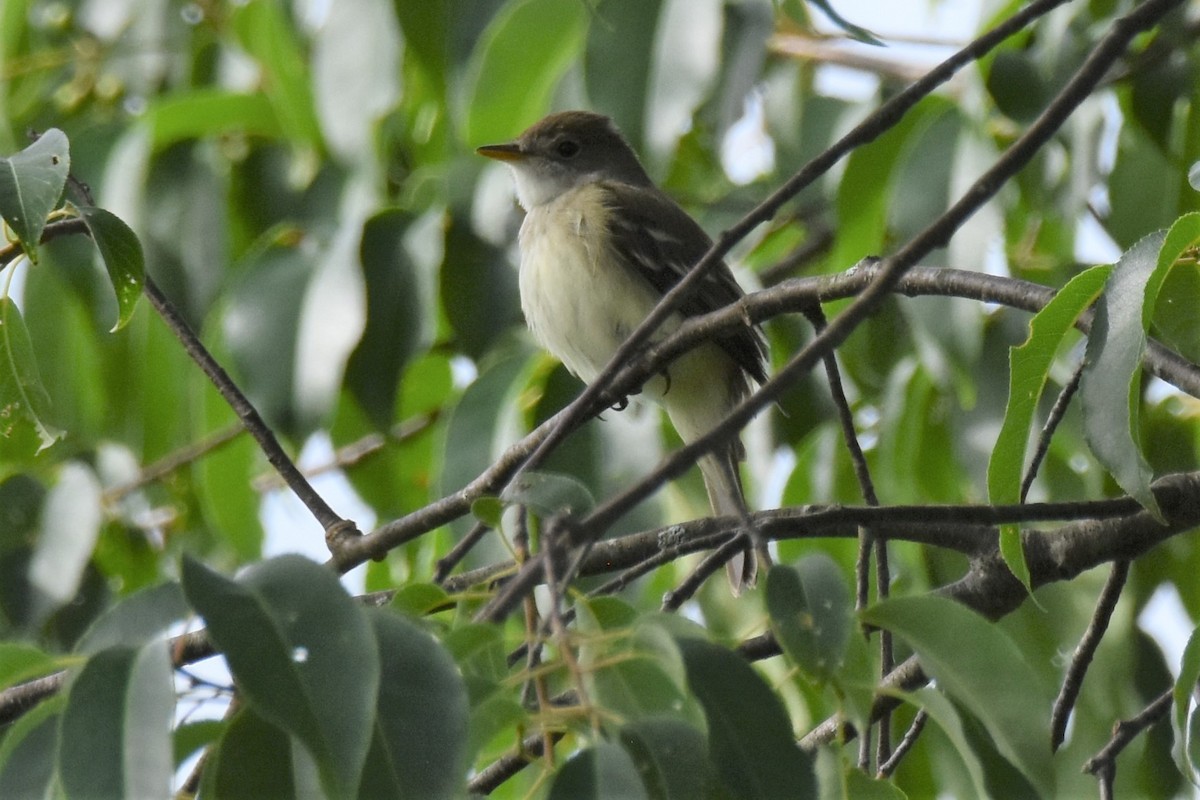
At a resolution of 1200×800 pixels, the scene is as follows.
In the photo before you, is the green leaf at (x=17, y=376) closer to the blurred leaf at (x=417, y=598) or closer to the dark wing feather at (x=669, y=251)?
the blurred leaf at (x=417, y=598)

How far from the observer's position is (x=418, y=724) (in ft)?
4.71

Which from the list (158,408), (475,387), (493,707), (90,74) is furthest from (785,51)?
(493,707)

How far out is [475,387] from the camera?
11.8ft

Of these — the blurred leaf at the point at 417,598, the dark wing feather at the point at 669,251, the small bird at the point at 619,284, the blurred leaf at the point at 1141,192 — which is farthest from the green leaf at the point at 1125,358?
the dark wing feather at the point at 669,251

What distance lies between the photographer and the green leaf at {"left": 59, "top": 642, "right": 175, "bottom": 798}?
1392 mm

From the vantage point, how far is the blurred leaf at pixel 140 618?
1.55 metres

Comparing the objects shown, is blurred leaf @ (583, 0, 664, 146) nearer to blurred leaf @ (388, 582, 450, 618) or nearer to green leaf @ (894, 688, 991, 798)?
blurred leaf @ (388, 582, 450, 618)

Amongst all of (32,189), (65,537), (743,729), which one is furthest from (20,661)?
(65,537)

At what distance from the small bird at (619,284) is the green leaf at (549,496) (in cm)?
220

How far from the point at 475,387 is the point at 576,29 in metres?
0.93

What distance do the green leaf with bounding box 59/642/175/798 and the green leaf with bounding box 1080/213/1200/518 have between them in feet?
3.43

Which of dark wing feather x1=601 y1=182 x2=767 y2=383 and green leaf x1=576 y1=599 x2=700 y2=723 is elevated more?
green leaf x1=576 y1=599 x2=700 y2=723

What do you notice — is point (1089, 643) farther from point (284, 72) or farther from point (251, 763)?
point (284, 72)

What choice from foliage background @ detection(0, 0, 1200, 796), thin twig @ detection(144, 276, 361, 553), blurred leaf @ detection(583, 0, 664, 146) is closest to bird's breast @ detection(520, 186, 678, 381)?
foliage background @ detection(0, 0, 1200, 796)
